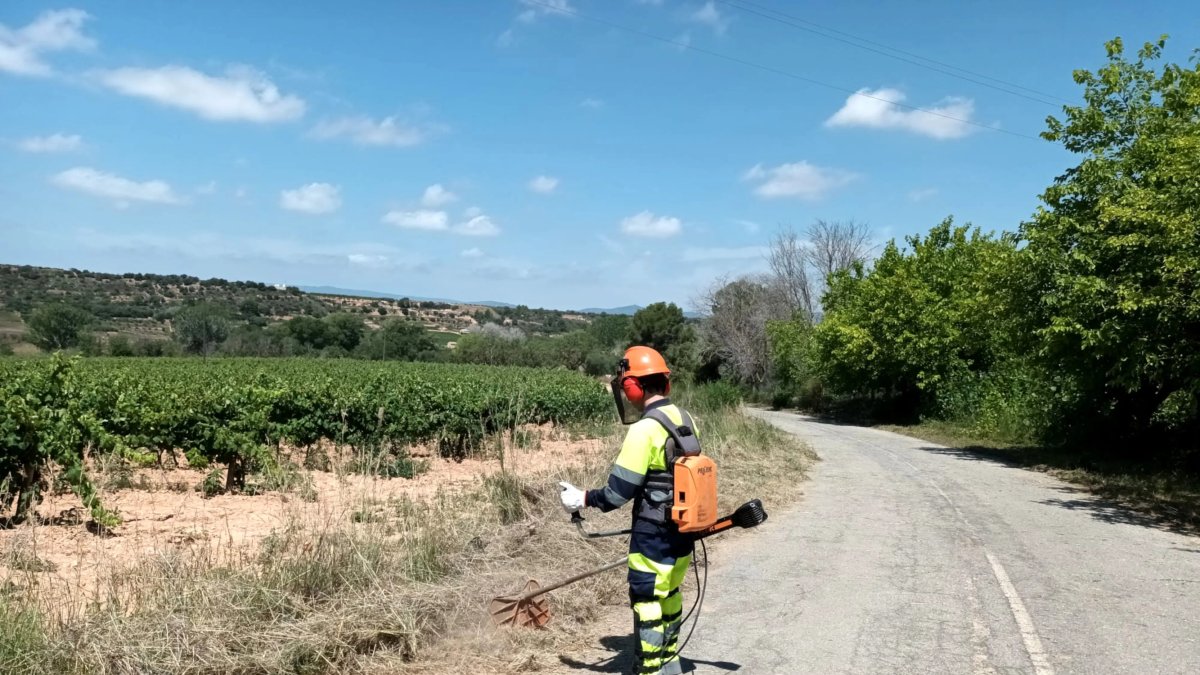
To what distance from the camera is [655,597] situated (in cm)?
455

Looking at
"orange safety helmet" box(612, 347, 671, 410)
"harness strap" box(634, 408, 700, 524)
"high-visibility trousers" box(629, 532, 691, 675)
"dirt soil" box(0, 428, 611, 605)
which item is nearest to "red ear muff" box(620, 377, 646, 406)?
"orange safety helmet" box(612, 347, 671, 410)

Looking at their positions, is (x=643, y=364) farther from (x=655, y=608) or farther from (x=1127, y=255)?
(x=1127, y=255)

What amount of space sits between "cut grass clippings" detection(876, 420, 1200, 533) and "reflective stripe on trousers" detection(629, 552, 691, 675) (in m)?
9.83

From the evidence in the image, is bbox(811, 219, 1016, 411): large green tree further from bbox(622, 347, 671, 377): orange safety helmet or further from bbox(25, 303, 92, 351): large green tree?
bbox(25, 303, 92, 351): large green tree

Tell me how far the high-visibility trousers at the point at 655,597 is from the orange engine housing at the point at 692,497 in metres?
0.24

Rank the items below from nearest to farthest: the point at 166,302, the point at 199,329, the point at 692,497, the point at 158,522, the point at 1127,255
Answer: the point at 692,497 → the point at 158,522 → the point at 1127,255 → the point at 199,329 → the point at 166,302

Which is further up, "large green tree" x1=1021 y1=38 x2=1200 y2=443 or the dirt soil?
"large green tree" x1=1021 y1=38 x2=1200 y2=443

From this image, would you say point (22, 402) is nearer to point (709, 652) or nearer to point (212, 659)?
point (212, 659)

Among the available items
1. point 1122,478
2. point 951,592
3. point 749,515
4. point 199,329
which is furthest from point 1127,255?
point 199,329

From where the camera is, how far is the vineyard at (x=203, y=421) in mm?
8297

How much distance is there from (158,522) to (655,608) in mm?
6913

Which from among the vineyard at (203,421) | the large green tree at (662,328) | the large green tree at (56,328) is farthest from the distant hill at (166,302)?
the vineyard at (203,421)

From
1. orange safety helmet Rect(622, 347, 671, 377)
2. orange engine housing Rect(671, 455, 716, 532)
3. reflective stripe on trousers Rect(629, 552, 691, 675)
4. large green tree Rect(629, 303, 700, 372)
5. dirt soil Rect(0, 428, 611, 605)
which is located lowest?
dirt soil Rect(0, 428, 611, 605)

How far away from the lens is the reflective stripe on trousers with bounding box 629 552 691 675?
449 centimetres
